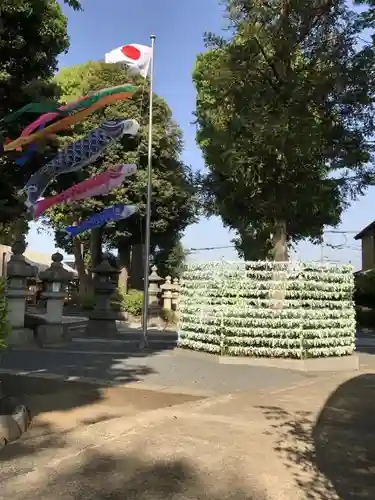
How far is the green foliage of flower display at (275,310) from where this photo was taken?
35.3 ft

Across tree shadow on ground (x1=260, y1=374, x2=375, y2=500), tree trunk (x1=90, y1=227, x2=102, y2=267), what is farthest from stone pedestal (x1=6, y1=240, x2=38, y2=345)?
tree trunk (x1=90, y1=227, x2=102, y2=267)

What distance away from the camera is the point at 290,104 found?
1184cm

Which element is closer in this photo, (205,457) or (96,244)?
(205,457)

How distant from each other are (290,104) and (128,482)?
9.57m

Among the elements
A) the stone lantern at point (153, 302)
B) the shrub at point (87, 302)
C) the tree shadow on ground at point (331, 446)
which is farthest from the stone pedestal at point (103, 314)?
the tree shadow on ground at point (331, 446)

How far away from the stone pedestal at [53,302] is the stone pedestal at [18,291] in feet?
1.58

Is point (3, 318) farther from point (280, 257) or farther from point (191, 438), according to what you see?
point (280, 257)

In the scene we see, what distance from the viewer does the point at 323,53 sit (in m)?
12.4

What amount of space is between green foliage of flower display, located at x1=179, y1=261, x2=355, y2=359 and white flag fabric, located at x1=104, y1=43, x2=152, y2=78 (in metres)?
6.14

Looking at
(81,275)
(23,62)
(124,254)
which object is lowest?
(81,275)

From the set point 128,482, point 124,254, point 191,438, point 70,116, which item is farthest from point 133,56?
point 124,254

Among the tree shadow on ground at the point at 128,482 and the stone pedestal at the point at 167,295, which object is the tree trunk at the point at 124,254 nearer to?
the stone pedestal at the point at 167,295

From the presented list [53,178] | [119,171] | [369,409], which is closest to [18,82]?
[53,178]

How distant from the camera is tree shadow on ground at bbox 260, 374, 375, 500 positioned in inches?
168
